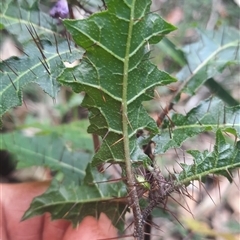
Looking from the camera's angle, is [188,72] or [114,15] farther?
[188,72]

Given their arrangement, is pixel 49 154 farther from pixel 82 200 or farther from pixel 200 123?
pixel 200 123

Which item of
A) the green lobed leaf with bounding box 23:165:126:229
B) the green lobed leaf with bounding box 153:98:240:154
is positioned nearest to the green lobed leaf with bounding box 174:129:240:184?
the green lobed leaf with bounding box 153:98:240:154

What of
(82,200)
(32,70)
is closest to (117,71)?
(32,70)

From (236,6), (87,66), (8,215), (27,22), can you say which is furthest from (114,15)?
(236,6)

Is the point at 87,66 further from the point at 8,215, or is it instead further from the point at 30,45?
the point at 8,215

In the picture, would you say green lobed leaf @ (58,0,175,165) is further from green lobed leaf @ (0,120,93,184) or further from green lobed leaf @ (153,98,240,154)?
green lobed leaf @ (0,120,93,184)

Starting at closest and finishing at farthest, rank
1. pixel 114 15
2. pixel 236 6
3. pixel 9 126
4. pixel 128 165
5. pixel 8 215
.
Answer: pixel 114 15
pixel 128 165
pixel 8 215
pixel 236 6
pixel 9 126

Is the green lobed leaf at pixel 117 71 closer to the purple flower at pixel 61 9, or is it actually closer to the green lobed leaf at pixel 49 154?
the purple flower at pixel 61 9
